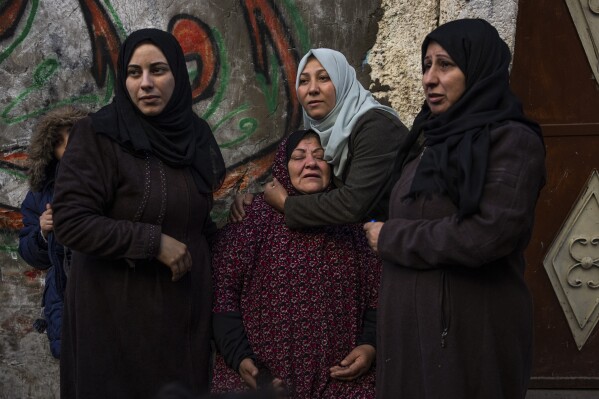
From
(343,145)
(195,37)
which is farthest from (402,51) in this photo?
(343,145)

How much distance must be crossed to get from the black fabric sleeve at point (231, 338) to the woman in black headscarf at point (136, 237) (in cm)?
6

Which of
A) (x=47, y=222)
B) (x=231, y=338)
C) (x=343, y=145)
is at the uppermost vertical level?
(x=343, y=145)

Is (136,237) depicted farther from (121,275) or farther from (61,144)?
(61,144)

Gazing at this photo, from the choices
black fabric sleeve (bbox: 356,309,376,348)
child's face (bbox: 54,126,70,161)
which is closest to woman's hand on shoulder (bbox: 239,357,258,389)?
black fabric sleeve (bbox: 356,309,376,348)

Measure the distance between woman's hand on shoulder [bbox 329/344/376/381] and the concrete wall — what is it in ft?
4.95

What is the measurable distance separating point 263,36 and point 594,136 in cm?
183

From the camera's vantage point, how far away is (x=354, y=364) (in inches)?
131

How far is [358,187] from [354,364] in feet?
2.18

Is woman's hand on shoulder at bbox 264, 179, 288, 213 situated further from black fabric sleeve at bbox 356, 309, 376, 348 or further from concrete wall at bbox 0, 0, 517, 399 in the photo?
concrete wall at bbox 0, 0, 517, 399

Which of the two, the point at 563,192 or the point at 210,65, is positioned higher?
the point at 210,65

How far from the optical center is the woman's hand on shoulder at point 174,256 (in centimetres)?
312

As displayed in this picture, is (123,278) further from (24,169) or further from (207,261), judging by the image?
(24,169)

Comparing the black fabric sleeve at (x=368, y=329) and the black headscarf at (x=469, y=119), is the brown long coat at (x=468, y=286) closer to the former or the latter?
the black headscarf at (x=469, y=119)

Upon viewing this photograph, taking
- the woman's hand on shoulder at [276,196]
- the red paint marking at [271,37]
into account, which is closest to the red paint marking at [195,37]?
the red paint marking at [271,37]
